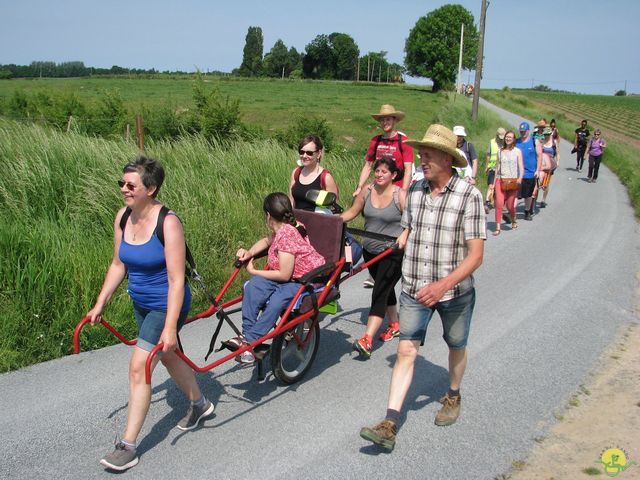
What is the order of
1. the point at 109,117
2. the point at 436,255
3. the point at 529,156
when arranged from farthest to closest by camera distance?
the point at 109,117
the point at 529,156
the point at 436,255

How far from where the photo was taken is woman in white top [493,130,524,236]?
1090 cm

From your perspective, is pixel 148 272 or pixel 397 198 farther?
pixel 397 198

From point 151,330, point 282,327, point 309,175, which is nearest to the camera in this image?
point 151,330

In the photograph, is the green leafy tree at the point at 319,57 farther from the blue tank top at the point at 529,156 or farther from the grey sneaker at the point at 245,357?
the grey sneaker at the point at 245,357

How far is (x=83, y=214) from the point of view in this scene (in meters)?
8.19

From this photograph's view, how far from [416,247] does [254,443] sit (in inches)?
66.9

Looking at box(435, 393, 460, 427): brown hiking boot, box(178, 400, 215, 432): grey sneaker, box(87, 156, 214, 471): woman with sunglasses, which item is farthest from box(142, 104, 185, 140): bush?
box(435, 393, 460, 427): brown hiking boot

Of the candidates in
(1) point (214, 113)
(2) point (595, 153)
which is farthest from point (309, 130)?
(2) point (595, 153)

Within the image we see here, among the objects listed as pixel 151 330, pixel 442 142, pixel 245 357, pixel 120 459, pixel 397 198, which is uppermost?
pixel 442 142

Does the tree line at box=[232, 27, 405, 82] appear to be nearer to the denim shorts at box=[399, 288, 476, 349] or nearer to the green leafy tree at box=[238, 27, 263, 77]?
the green leafy tree at box=[238, 27, 263, 77]

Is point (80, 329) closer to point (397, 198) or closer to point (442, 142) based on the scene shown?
point (442, 142)

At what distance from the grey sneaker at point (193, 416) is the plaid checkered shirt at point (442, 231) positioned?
1.65 metres

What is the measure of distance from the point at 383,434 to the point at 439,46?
95585 mm

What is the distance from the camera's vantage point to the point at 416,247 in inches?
160
